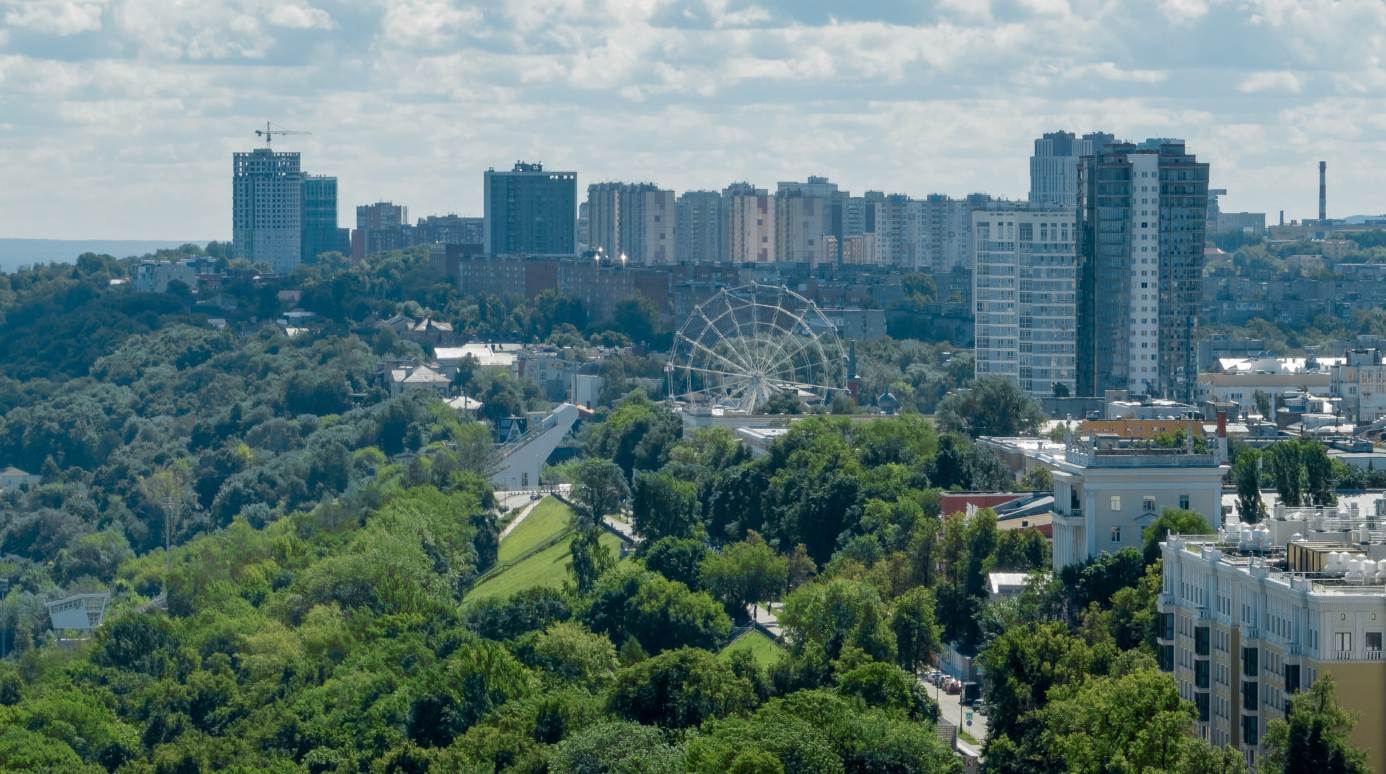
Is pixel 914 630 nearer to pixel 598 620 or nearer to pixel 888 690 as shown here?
pixel 888 690

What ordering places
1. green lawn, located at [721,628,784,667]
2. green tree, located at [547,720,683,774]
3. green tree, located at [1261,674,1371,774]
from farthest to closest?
green lawn, located at [721,628,784,667]
green tree, located at [547,720,683,774]
green tree, located at [1261,674,1371,774]

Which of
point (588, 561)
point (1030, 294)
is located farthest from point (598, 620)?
point (1030, 294)

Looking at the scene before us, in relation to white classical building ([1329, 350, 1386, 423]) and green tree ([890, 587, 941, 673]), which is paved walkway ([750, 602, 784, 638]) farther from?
white classical building ([1329, 350, 1386, 423])

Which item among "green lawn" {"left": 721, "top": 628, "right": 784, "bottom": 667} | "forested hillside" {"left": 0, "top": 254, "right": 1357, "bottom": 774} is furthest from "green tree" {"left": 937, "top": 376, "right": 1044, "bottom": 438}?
"green lawn" {"left": 721, "top": 628, "right": 784, "bottom": 667}

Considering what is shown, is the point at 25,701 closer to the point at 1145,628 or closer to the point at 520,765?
the point at 520,765

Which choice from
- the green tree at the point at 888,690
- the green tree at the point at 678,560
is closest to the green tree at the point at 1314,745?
the green tree at the point at 888,690

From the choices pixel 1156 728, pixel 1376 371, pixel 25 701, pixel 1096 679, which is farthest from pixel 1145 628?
pixel 1376 371

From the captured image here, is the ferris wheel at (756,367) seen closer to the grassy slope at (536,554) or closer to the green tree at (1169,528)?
the grassy slope at (536,554)
